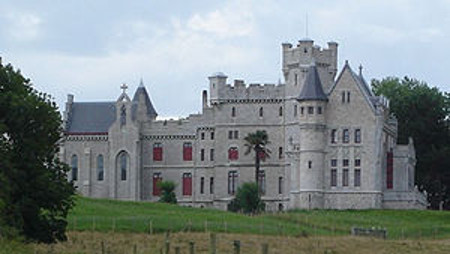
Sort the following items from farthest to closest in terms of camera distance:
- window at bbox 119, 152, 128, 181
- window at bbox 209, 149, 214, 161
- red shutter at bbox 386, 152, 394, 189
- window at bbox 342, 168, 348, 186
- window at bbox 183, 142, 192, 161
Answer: window at bbox 183, 142, 192, 161, window at bbox 119, 152, 128, 181, window at bbox 209, 149, 214, 161, red shutter at bbox 386, 152, 394, 189, window at bbox 342, 168, 348, 186

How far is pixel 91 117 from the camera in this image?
13462cm

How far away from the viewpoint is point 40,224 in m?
64.2

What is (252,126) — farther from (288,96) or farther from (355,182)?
(355,182)

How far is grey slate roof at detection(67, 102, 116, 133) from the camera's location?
13362cm

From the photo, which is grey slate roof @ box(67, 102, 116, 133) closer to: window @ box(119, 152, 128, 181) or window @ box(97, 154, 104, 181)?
window @ box(97, 154, 104, 181)

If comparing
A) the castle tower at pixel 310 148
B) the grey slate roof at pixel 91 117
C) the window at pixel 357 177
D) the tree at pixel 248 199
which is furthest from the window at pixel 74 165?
the window at pixel 357 177

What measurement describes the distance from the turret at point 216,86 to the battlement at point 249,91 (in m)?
0.11

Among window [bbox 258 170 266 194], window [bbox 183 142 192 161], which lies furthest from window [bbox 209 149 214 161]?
window [bbox 258 170 266 194]

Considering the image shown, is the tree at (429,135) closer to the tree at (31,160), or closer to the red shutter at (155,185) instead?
the red shutter at (155,185)

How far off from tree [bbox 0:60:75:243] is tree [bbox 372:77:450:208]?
224 ft

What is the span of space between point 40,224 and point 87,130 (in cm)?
6943

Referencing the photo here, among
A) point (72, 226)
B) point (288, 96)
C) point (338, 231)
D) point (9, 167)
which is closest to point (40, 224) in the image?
point (9, 167)

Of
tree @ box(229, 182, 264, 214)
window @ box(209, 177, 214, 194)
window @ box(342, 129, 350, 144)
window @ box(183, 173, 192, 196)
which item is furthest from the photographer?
window @ box(183, 173, 192, 196)

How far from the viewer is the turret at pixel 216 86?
128500 mm
